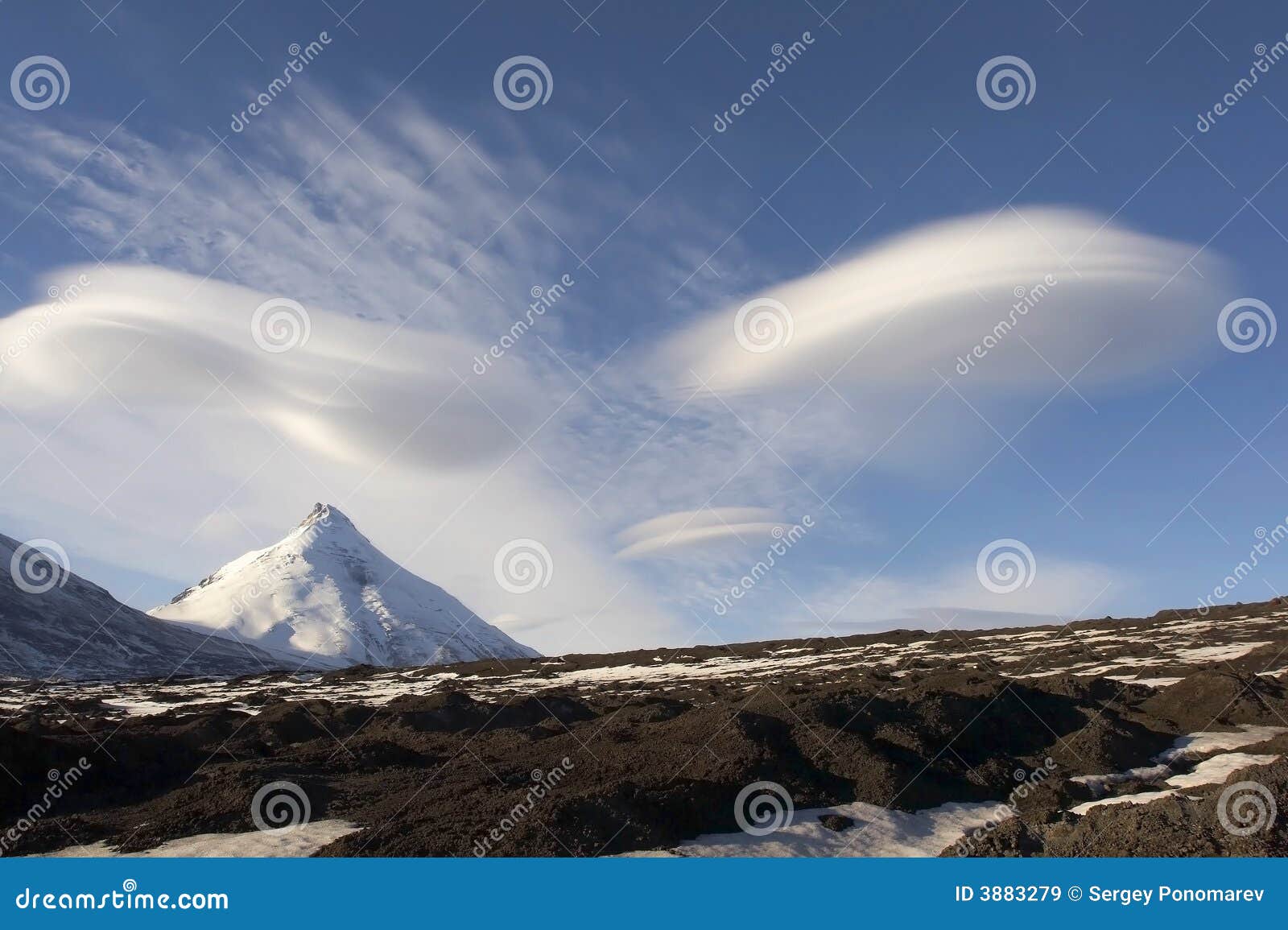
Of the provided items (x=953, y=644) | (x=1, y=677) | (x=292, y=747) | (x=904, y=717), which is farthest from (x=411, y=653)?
(x=904, y=717)

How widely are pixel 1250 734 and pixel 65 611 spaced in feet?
487

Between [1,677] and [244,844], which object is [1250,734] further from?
[1,677]
